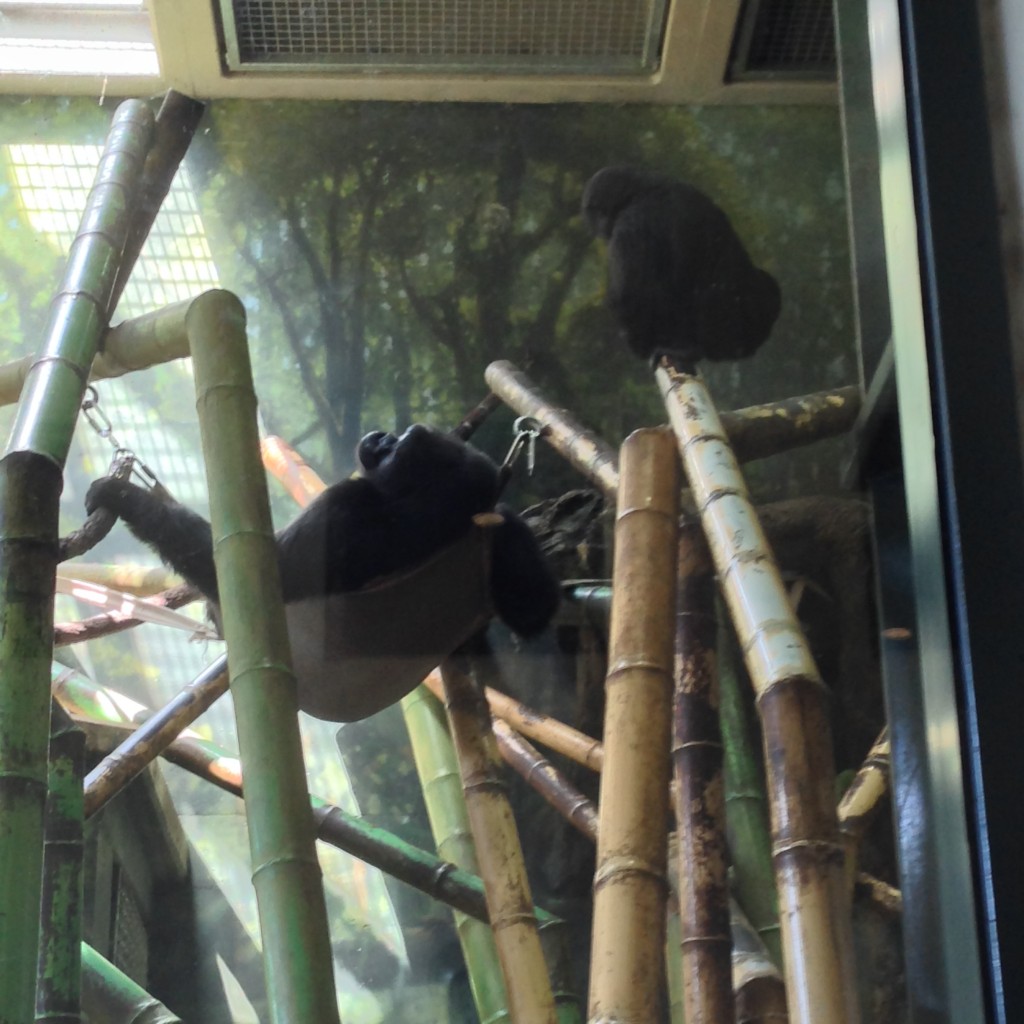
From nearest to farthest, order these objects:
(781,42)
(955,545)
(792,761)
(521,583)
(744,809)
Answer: (955,545), (792,761), (744,809), (521,583), (781,42)

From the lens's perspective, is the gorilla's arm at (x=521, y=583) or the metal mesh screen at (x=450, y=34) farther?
the metal mesh screen at (x=450, y=34)

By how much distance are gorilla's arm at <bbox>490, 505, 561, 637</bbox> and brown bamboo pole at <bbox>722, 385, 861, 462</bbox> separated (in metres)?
0.30

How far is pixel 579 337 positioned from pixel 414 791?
69 cm

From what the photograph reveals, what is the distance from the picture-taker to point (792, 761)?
1.23 m

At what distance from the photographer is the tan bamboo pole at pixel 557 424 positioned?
5.28 ft

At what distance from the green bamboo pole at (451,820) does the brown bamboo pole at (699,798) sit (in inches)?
8.7

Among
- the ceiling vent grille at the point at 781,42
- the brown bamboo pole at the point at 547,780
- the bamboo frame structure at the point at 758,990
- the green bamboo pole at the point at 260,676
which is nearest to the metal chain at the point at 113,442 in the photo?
the green bamboo pole at the point at 260,676

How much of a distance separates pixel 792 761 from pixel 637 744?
0.55ft

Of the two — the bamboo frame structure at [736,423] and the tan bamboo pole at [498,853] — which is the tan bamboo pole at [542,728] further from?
the bamboo frame structure at [736,423]

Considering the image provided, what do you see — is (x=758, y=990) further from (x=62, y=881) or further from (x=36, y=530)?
(x=36, y=530)

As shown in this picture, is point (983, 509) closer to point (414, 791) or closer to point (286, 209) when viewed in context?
point (414, 791)

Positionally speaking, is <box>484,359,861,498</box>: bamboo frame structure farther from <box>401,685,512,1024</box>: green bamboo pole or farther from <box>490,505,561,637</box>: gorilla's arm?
<box>401,685,512,1024</box>: green bamboo pole

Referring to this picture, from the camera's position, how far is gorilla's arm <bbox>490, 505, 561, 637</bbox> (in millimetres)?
1558

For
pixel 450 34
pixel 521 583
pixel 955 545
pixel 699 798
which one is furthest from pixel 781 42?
pixel 699 798
